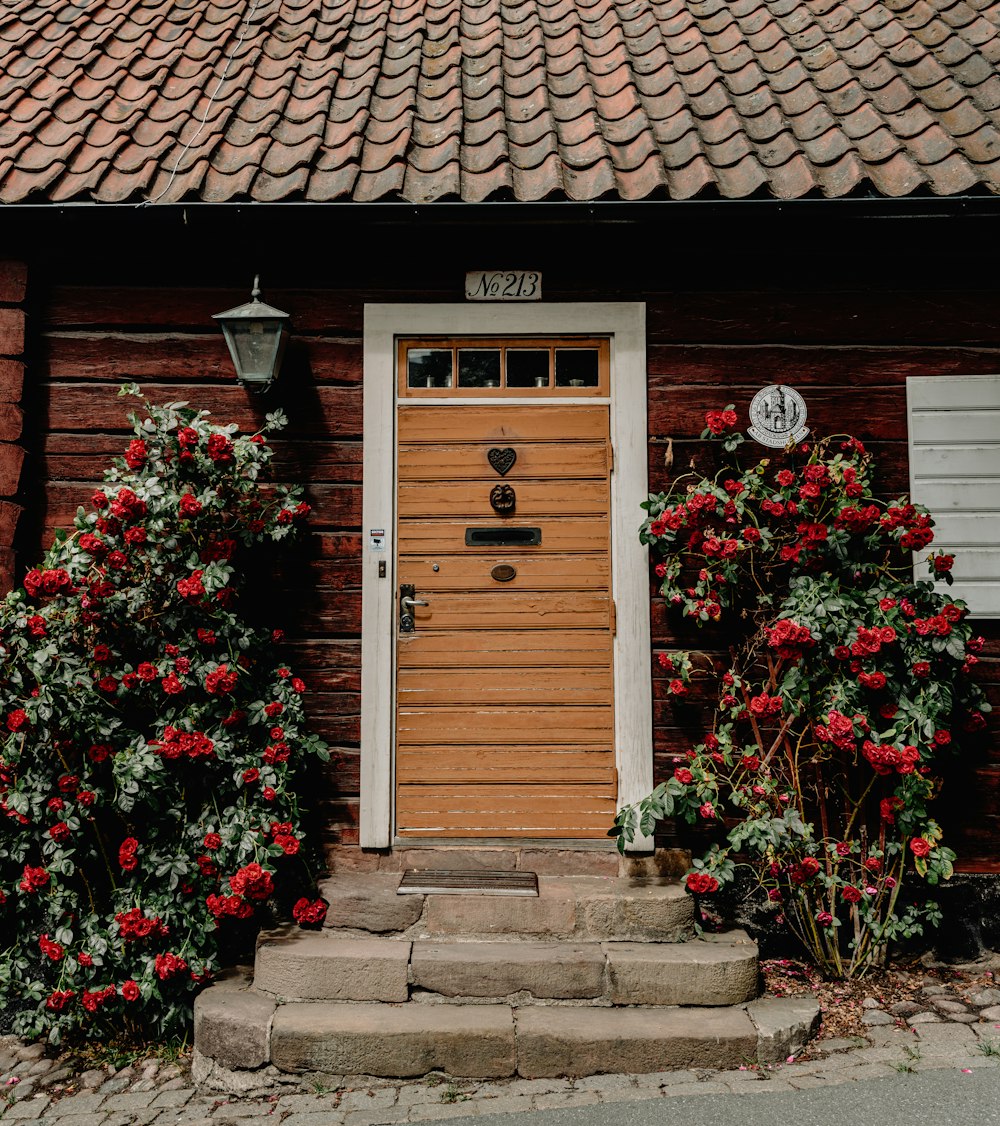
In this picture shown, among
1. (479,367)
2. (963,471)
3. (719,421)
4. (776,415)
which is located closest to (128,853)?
(479,367)

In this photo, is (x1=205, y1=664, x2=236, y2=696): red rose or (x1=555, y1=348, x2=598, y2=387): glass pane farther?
(x1=555, y1=348, x2=598, y2=387): glass pane

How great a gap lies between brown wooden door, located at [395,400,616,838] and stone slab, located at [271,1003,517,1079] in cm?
100

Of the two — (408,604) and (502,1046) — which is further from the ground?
A: (408,604)

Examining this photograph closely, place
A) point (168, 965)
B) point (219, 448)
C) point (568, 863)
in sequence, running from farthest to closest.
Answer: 1. point (568, 863)
2. point (219, 448)
3. point (168, 965)

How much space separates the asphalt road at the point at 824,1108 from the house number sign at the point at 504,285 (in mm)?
3369

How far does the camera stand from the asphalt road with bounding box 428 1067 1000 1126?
2.94 metres

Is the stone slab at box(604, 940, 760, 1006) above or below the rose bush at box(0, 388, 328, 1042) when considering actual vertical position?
below

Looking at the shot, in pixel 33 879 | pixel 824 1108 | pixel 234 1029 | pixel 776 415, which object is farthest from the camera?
pixel 776 415

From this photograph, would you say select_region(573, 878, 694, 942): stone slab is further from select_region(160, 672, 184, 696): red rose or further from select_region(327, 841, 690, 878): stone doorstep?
select_region(160, 672, 184, 696): red rose

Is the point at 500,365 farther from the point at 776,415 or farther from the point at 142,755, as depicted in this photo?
the point at 142,755

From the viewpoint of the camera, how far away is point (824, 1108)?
301cm

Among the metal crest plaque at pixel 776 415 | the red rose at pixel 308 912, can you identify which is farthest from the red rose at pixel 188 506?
the metal crest plaque at pixel 776 415

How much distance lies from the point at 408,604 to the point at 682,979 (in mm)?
1985

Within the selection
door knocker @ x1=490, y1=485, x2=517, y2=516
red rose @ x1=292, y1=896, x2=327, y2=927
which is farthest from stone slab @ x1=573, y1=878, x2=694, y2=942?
door knocker @ x1=490, y1=485, x2=517, y2=516
